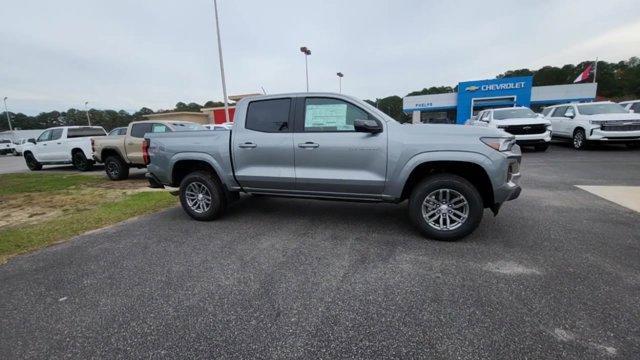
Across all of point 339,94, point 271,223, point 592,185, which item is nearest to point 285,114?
point 339,94

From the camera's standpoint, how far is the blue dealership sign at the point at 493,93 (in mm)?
28719

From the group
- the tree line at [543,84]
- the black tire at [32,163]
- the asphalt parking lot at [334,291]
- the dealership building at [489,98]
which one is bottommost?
the asphalt parking lot at [334,291]

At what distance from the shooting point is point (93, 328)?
2.53 m

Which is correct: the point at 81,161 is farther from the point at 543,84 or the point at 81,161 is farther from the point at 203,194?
the point at 543,84

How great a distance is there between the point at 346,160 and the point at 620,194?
5403 millimetres

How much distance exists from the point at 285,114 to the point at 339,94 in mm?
831

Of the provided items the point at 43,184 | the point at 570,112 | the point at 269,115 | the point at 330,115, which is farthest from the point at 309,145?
the point at 570,112

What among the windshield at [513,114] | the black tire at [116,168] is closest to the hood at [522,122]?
the windshield at [513,114]

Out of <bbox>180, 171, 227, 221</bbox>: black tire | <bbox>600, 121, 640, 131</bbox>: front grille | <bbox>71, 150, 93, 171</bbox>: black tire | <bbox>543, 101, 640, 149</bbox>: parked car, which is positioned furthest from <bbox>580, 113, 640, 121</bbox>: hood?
<bbox>71, 150, 93, 171</bbox>: black tire

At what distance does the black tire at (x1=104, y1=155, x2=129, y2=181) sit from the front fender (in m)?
9.22

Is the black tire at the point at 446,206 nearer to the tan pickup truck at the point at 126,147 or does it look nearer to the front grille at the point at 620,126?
the tan pickup truck at the point at 126,147

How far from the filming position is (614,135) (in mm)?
10891

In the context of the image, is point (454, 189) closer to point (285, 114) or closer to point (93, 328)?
point (285, 114)

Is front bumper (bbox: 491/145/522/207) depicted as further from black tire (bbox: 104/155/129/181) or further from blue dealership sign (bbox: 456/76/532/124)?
blue dealership sign (bbox: 456/76/532/124)
